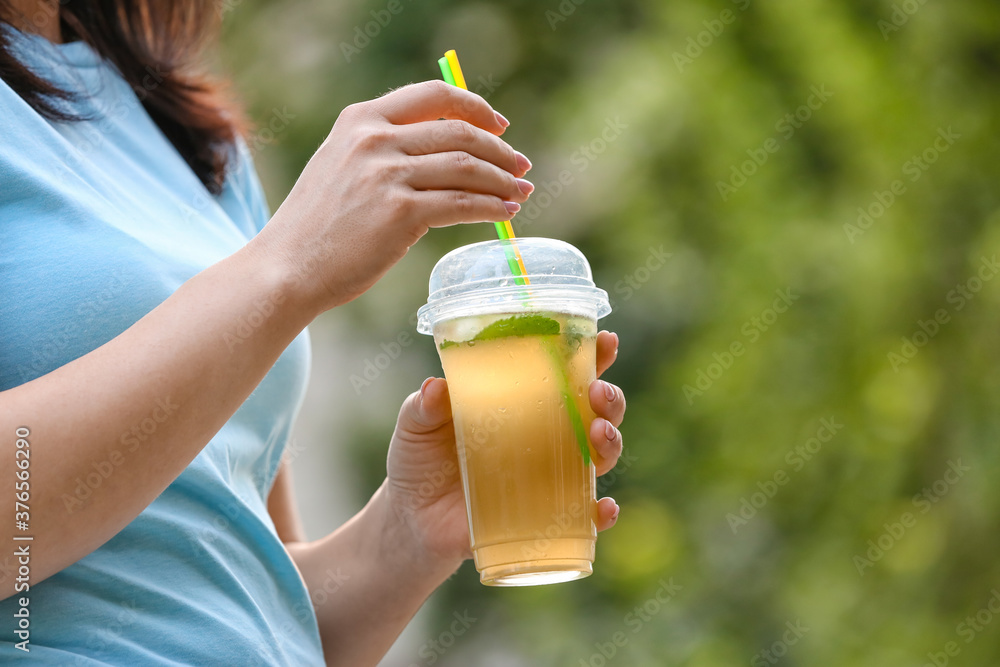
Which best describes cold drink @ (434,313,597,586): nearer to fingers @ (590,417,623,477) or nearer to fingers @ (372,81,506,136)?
fingers @ (590,417,623,477)

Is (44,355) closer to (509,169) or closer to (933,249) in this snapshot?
(509,169)

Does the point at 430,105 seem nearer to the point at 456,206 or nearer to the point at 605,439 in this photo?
the point at 456,206

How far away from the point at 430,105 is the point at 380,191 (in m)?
0.17

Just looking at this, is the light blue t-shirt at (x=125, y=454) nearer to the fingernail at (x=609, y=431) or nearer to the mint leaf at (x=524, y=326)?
the mint leaf at (x=524, y=326)

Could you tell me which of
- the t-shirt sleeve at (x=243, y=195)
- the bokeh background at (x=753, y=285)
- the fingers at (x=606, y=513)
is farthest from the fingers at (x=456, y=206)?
the bokeh background at (x=753, y=285)

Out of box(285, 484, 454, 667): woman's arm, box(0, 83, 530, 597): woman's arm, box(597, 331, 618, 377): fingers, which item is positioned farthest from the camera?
box(285, 484, 454, 667): woman's arm

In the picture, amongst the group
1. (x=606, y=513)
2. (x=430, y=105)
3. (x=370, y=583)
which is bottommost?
(x=370, y=583)

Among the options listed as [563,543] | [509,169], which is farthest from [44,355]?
[563,543]

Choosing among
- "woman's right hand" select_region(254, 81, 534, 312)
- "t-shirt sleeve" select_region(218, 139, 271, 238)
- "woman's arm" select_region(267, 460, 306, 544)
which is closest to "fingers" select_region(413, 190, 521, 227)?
"woman's right hand" select_region(254, 81, 534, 312)

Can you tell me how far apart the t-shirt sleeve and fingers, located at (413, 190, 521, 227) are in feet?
2.66

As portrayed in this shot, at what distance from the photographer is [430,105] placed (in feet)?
3.93

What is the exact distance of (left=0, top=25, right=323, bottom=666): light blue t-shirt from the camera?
45.3 inches

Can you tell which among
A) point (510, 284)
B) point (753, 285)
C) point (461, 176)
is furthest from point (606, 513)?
point (753, 285)

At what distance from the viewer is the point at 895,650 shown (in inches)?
125
